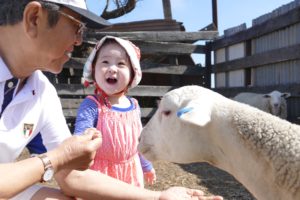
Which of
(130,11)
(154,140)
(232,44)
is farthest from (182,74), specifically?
(154,140)

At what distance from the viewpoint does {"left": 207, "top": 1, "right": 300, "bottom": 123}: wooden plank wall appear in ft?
24.2

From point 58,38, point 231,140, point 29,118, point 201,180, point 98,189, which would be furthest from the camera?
point 201,180

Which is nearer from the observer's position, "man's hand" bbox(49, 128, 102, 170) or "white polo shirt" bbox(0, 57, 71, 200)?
"man's hand" bbox(49, 128, 102, 170)

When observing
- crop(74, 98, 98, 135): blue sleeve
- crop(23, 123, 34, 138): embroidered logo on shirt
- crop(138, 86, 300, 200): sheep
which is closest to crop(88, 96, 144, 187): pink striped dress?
crop(74, 98, 98, 135): blue sleeve

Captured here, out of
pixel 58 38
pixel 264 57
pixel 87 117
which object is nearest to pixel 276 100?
pixel 264 57

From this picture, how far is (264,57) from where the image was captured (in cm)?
802

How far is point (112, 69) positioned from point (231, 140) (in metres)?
0.85

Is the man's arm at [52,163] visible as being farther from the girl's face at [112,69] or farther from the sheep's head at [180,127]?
the girl's face at [112,69]

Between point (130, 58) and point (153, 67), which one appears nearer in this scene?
point (130, 58)

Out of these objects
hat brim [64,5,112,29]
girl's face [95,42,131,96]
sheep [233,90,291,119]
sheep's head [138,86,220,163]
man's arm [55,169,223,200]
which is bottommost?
sheep [233,90,291,119]

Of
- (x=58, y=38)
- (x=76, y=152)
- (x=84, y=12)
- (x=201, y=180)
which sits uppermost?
(x=84, y=12)

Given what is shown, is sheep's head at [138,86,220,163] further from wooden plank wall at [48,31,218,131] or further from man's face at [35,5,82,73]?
wooden plank wall at [48,31,218,131]

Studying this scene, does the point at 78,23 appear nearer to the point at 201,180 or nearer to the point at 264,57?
the point at 201,180

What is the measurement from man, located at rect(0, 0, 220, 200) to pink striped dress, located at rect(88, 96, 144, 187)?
1.77ft
